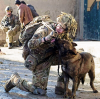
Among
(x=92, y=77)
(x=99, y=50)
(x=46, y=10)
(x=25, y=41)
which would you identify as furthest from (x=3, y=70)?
(x=46, y=10)

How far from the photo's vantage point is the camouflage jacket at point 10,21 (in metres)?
9.92

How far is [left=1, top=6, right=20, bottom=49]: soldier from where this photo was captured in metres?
9.77

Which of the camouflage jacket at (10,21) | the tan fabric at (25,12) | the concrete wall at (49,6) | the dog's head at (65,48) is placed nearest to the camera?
the dog's head at (65,48)

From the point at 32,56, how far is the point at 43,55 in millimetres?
171

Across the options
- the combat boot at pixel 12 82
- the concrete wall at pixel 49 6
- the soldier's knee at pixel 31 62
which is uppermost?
the concrete wall at pixel 49 6

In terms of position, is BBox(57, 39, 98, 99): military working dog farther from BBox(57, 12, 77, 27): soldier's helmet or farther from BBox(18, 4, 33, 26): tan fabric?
BBox(18, 4, 33, 26): tan fabric

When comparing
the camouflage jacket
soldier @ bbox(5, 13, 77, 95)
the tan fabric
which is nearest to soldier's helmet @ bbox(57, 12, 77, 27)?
soldier @ bbox(5, 13, 77, 95)

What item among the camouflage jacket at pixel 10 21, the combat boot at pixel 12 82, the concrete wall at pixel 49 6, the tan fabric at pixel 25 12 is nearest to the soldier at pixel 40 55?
the combat boot at pixel 12 82

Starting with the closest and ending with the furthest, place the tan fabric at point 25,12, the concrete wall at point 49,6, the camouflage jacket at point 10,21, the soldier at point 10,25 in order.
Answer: the tan fabric at point 25,12
the soldier at point 10,25
the camouflage jacket at point 10,21
the concrete wall at point 49,6

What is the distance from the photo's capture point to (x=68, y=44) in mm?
2924

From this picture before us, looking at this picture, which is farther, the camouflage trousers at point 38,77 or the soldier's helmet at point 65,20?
the camouflage trousers at point 38,77

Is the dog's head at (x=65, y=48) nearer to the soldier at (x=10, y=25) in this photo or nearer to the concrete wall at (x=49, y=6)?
the soldier at (x=10, y=25)

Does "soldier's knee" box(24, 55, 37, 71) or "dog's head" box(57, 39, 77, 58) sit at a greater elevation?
"dog's head" box(57, 39, 77, 58)

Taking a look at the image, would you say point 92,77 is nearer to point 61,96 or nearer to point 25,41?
point 61,96
